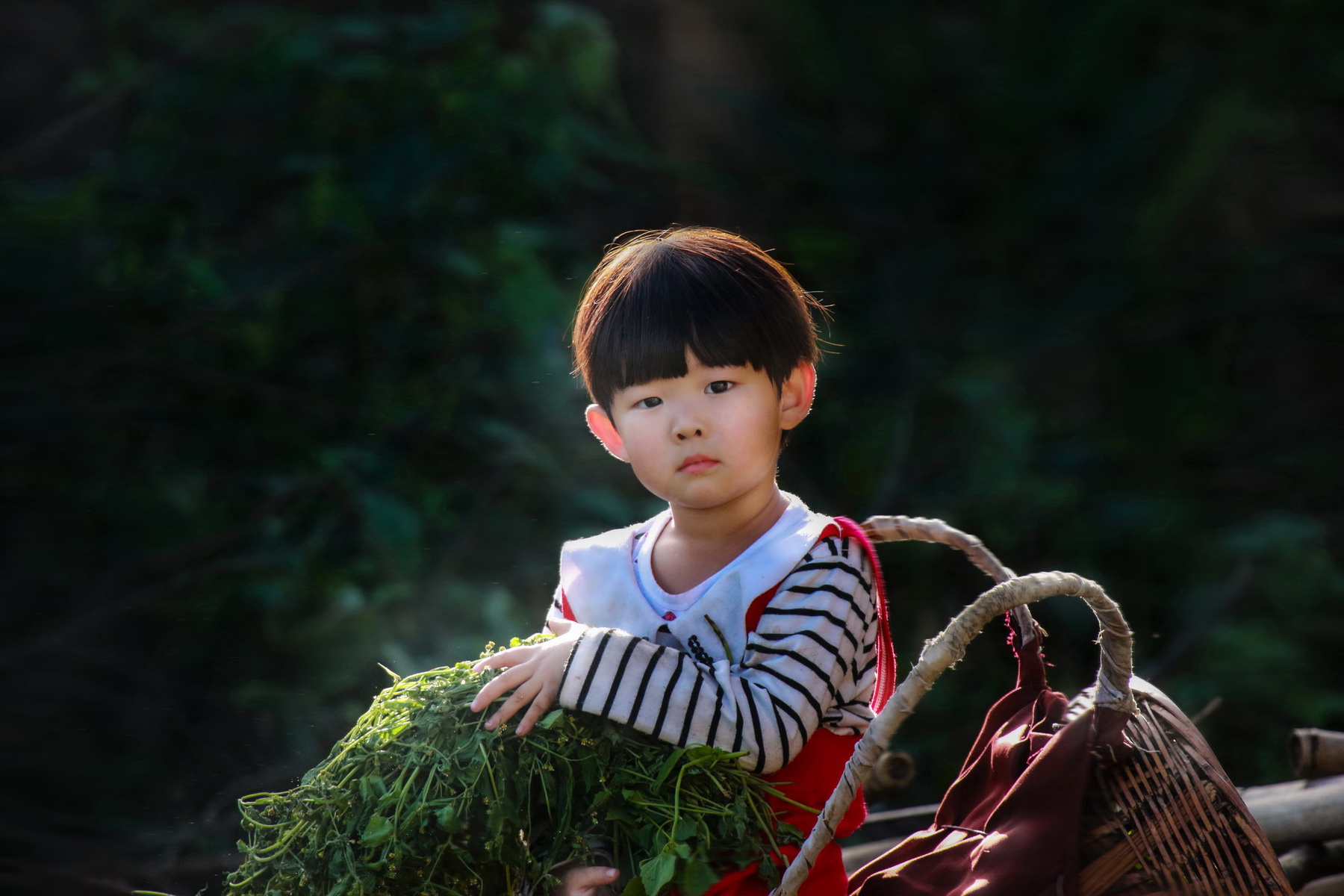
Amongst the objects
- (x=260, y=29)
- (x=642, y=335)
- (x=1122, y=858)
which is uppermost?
(x=260, y=29)

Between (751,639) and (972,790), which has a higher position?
(751,639)

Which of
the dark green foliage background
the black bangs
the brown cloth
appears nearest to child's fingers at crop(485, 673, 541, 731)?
the black bangs

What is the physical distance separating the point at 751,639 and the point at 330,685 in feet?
5.30

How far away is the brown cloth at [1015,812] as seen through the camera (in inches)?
49.9

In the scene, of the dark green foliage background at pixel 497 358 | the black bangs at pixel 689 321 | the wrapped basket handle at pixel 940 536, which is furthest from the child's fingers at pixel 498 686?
the dark green foliage background at pixel 497 358

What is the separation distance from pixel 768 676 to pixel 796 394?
0.39 metres

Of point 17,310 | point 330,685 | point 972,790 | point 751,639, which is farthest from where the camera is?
point 17,310

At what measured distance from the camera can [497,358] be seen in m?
3.07

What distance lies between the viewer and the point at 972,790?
5.13 feet

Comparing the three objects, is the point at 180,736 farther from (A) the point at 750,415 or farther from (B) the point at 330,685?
(A) the point at 750,415

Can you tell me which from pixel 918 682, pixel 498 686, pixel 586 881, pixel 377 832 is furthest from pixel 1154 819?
pixel 377 832

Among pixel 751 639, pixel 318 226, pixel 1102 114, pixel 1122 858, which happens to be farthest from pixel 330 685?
pixel 1102 114

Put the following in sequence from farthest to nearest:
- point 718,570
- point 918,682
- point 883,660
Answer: point 883,660
point 718,570
point 918,682

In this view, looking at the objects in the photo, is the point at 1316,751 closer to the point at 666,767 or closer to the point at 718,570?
the point at 718,570
